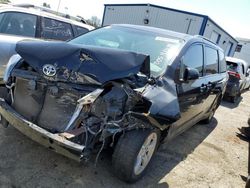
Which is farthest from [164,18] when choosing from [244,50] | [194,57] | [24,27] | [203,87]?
[244,50]

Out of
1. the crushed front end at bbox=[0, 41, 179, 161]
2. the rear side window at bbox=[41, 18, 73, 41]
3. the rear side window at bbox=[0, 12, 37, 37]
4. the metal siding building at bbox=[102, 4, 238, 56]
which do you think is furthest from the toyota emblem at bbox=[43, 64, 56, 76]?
the metal siding building at bbox=[102, 4, 238, 56]

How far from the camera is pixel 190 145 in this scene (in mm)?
5051

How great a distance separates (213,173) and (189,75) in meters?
1.59

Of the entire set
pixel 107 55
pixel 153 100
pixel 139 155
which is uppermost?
pixel 107 55

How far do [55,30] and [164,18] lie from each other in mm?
16593

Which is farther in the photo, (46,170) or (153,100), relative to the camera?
(46,170)

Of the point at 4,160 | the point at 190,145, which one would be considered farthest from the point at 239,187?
the point at 4,160

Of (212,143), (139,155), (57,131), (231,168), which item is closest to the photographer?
(57,131)

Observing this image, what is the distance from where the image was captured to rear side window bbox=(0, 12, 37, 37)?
5473 millimetres

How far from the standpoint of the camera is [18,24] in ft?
18.8

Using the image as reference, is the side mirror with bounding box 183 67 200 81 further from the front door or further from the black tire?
the black tire

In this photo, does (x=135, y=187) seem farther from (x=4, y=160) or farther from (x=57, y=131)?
(x=4, y=160)

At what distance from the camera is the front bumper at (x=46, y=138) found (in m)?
2.66

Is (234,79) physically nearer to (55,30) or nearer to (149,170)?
(55,30)
